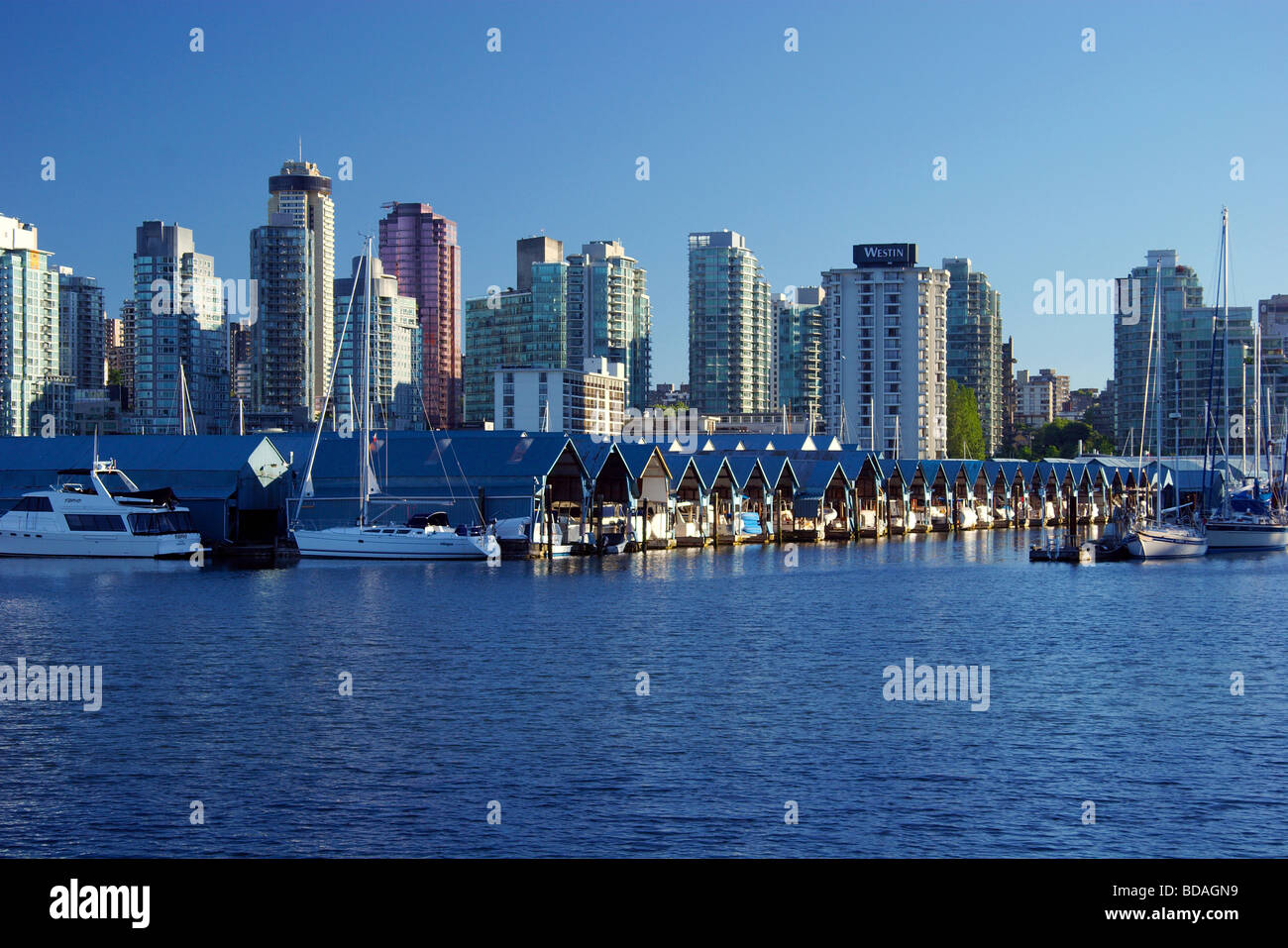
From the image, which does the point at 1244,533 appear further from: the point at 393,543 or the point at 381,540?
the point at 381,540

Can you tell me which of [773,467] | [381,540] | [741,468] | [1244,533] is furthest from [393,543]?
[1244,533]

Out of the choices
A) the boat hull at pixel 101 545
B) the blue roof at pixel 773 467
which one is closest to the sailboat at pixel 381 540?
the boat hull at pixel 101 545

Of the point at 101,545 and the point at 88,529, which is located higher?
the point at 88,529

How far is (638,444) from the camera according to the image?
11012 cm

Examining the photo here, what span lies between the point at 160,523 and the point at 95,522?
3907 mm

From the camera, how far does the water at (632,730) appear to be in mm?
23312

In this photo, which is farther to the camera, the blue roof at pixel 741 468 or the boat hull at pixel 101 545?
the blue roof at pixel 741 468

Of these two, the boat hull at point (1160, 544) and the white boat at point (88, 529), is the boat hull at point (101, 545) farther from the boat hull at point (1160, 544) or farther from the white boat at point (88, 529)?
the boat hull at point (1160, 544)

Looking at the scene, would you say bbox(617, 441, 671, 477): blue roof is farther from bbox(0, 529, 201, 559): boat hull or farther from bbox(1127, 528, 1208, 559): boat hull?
bbox(1127, 528, 1208, 559): boat hull

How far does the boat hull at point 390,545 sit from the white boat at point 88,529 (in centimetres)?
772

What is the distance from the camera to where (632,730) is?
32031 millimetres

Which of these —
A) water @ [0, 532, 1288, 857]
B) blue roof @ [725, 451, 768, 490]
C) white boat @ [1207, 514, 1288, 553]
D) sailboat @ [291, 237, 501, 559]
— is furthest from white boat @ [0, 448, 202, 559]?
white boat @ [1207, 514, 1288, 553]

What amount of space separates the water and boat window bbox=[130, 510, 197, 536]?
25.0 metres
